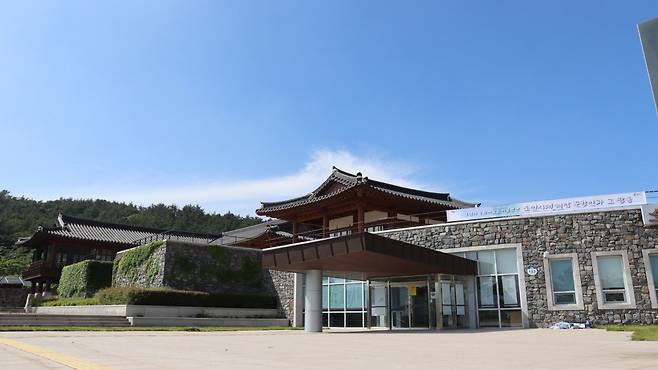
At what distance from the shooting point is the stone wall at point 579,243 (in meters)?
17.7

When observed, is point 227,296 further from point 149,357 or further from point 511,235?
point 149,357

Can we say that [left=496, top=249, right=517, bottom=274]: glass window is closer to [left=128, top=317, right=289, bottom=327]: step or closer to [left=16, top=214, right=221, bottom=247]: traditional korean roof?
[left=128, top=317, right=289, bottom=327]: step

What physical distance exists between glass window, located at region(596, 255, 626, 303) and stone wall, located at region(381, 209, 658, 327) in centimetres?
33

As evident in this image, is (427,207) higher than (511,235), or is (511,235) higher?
(427,207)

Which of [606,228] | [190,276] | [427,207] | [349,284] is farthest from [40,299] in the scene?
[606,228]

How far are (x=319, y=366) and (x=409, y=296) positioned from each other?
47.5 ft

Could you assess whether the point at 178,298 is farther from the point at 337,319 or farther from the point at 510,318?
the point at 510,318

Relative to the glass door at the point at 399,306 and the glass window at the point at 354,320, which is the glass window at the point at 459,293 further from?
the glass window at the point at 354,320

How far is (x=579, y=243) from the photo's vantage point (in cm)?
1880

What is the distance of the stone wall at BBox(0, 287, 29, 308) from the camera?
42.6m

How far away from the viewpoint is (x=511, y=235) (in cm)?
1997

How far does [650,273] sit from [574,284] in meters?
2.44

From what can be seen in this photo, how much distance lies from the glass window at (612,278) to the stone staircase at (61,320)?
18092 mm

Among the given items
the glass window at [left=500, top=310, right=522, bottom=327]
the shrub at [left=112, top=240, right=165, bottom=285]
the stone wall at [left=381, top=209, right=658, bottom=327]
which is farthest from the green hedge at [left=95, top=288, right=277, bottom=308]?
the glass window at [left=500, top=310, right=522, bottom=327]
